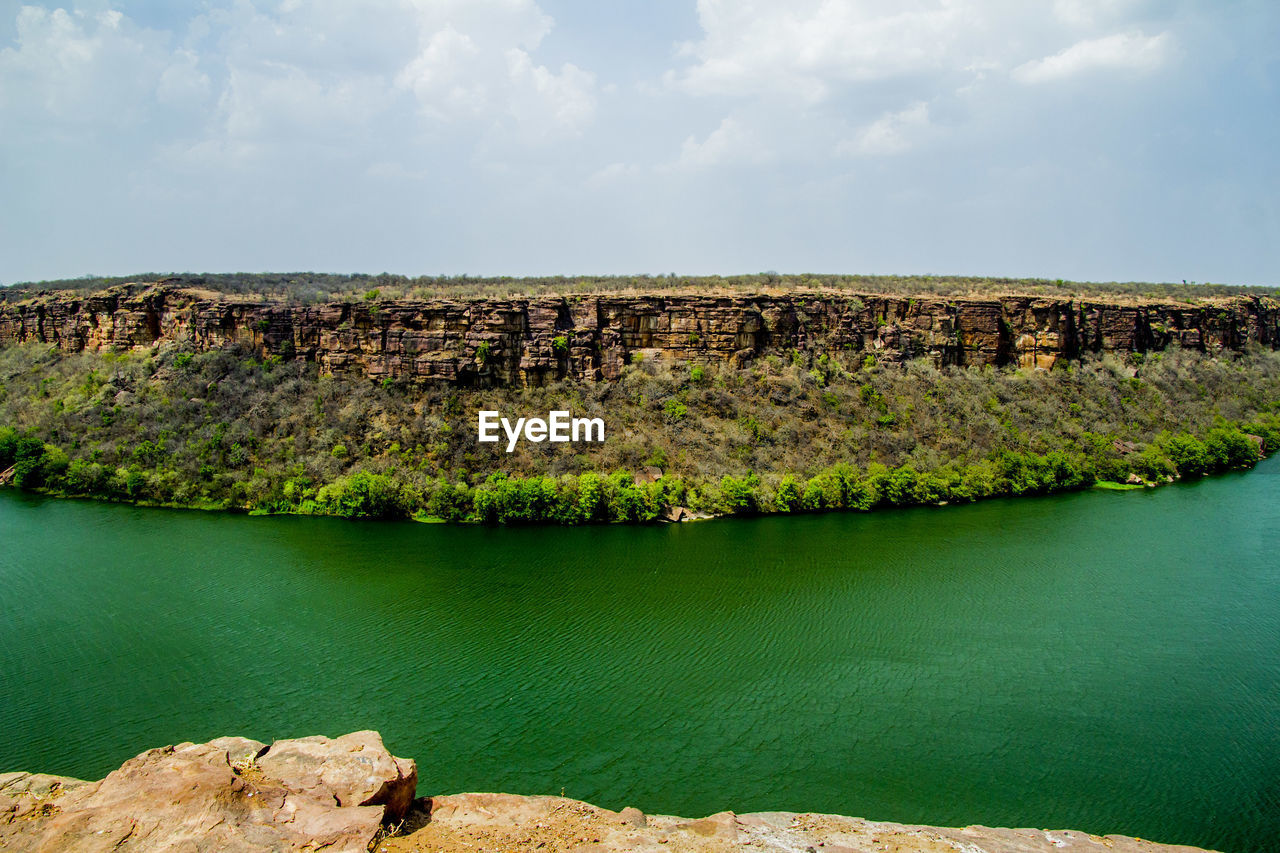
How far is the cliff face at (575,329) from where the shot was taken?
38625 mm

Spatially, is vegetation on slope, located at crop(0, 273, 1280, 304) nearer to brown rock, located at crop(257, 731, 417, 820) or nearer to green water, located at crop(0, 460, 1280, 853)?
green water, located at crop(0, 460, 1280, 853)

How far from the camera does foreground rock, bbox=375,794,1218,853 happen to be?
934 cm

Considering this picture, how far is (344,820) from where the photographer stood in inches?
351

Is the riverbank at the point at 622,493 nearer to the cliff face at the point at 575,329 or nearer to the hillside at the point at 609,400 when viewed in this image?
the hillside at the point at 609,400

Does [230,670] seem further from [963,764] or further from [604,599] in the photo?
[963,764]

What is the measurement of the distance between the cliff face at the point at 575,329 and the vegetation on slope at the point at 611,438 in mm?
1260

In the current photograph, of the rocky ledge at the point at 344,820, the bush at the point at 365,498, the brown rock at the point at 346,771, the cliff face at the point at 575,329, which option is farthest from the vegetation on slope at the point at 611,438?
the rocky ledge at the point at 344,820

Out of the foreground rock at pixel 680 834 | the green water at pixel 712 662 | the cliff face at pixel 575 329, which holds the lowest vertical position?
the green water at pixel 712 662

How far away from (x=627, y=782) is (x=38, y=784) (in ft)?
30.5

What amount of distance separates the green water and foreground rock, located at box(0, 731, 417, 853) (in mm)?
3447
